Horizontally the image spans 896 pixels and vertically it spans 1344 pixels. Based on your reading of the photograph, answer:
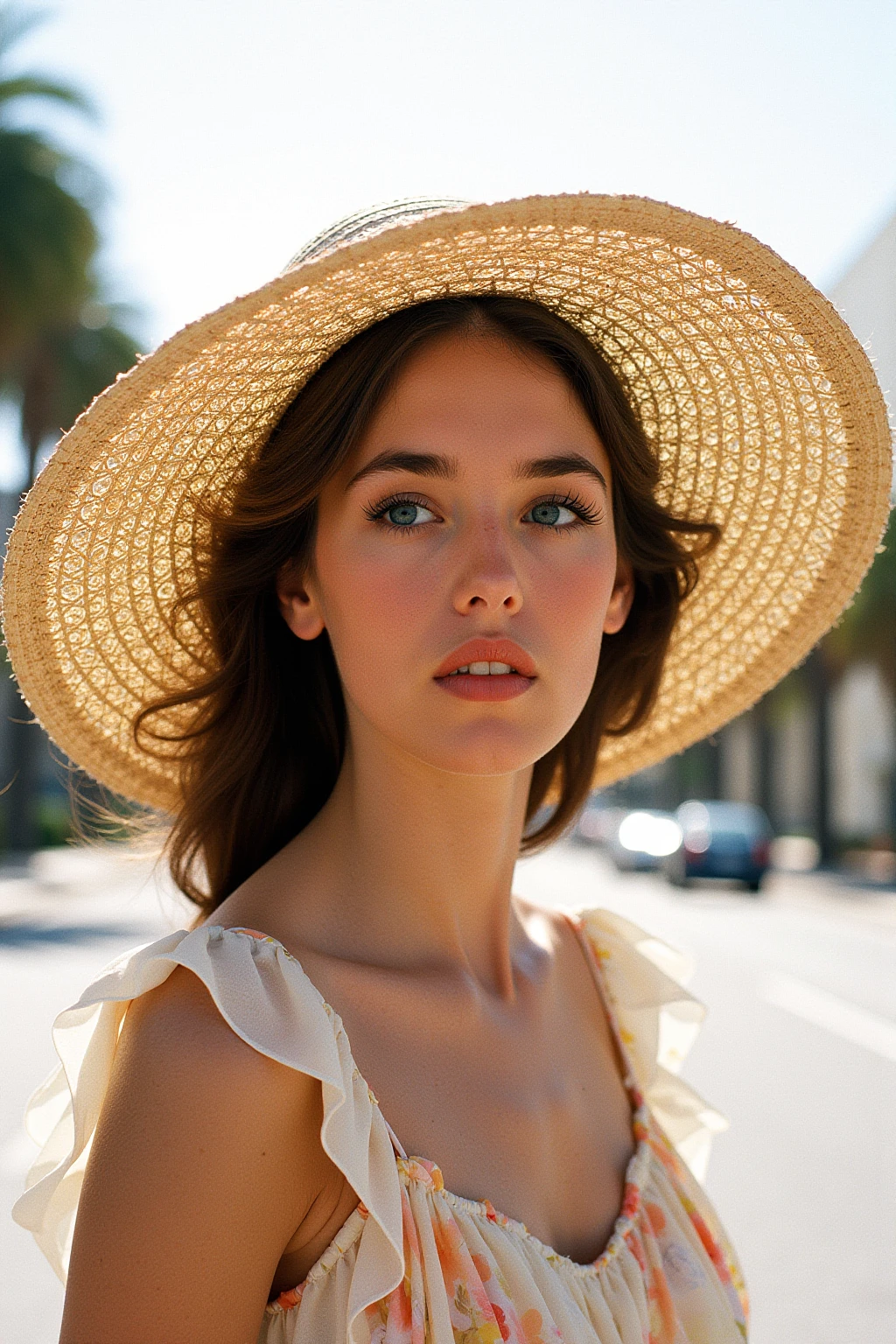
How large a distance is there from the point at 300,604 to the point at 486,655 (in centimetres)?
41

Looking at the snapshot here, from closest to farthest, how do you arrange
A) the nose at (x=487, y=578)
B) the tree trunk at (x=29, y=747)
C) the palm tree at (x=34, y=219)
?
the nose at (x=487, y=578), the palm tree at (x=34, y=219), the tree trunk at (x=29, y=747)

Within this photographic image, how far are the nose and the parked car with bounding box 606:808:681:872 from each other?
24.3 m

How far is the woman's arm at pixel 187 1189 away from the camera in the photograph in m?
1.35

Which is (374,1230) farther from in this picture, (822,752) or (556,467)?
(822,752)

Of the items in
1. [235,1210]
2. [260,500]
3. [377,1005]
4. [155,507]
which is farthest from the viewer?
[155,507]

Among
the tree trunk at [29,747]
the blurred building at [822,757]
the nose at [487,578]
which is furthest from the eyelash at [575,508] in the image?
the tree trunk at [29,747]

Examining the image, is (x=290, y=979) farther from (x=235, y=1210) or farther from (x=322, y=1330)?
(x=322, y=1330)

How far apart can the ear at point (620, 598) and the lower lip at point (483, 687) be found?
0.51 metres

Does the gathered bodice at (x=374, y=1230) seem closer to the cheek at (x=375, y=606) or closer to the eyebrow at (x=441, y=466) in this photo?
the cheek at (x=375, y=606)

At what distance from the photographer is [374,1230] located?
1.49 metres

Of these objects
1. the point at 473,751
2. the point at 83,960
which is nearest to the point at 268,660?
the point at 473,751

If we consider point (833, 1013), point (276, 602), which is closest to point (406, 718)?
point (276, 602)

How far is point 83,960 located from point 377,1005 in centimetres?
1015

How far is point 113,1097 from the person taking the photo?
4.68 feet
